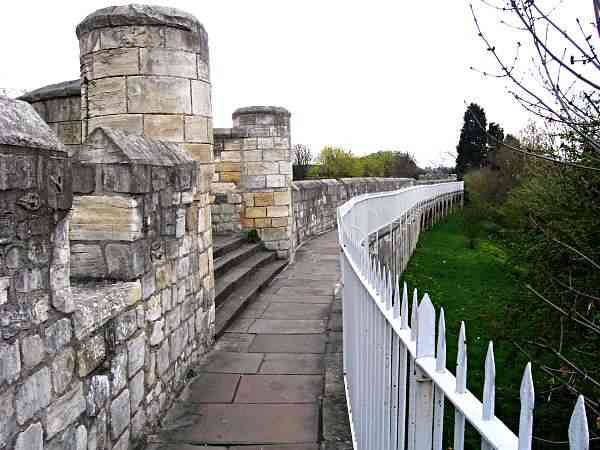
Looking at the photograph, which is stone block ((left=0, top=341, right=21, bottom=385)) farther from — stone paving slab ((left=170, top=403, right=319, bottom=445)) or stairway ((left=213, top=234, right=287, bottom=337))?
stairway ((left=213, top=234, right=287, bottom=337))

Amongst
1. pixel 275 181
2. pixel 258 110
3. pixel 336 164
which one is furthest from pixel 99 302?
pixel 336 164

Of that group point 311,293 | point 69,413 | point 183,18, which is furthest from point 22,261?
point 311,293

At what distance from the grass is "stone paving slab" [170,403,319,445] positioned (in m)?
1.24

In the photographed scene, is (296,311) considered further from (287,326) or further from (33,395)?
(33,395)

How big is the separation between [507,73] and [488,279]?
10724 mm

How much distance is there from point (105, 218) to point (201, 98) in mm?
2407

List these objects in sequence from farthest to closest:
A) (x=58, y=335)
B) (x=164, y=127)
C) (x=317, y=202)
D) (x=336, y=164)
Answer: (x=336, y=164) < (x=317, y=202) < (x=164, y=127) < (x=58, y=335)

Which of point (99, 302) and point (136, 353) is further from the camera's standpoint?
point (136, 353)

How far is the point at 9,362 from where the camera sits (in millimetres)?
2078

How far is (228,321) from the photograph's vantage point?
21.0 ft

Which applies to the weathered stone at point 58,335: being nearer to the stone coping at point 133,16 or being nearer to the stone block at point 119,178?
the stone block at point 119,178

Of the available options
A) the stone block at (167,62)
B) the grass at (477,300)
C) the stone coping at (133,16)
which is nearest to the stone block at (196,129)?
the stone block at (167,62)

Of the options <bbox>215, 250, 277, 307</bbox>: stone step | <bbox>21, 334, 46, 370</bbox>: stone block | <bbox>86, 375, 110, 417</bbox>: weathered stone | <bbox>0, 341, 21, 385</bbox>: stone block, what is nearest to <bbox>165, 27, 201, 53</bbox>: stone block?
<bbox>215, 250, 277, 307</bbox>: stone step

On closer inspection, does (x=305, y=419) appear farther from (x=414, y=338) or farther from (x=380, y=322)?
(x=414, y=338)
